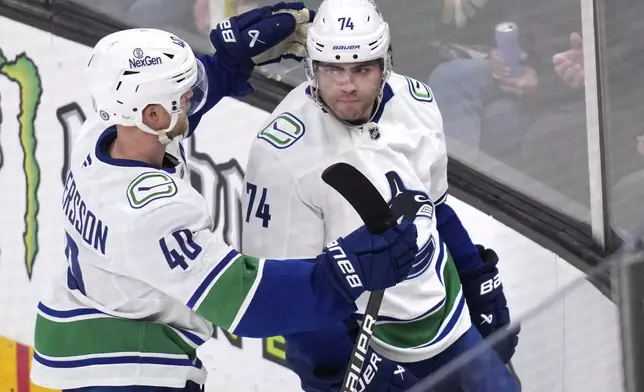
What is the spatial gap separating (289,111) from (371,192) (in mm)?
352

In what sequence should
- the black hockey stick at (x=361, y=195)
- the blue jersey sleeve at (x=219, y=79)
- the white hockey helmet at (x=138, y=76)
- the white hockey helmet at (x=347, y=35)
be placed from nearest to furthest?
the black hockey stick at (x=361, y=195) → the white hockey helmet at (x=138, y=76) → the white hockey helmet at (x=347, y=35) → the blue jersey sleeve at (x=219, y=79)

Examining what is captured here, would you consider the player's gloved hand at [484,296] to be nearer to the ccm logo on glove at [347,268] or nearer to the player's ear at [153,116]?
the ccm logo on glove at [347,268]

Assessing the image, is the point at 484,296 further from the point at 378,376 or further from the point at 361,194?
the point at 361,194

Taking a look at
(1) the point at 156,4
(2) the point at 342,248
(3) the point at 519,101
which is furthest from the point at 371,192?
(1) the point at 156,4

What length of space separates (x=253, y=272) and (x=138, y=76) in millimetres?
323

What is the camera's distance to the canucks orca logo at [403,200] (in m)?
1.66

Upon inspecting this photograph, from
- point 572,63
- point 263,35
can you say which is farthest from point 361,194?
point 572,63

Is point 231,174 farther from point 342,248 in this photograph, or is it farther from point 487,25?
point 342,248

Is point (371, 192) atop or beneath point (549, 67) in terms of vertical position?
Answer: atop

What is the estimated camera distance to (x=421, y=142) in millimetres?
1753

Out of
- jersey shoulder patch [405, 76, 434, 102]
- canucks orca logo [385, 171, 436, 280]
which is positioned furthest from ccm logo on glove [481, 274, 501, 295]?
jersey shoulder patch [405, 76, 434, 102]

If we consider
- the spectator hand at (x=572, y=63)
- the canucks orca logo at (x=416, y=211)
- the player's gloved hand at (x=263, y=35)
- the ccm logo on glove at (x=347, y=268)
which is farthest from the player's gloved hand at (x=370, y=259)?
the spectator hand at (x=572, y=63)

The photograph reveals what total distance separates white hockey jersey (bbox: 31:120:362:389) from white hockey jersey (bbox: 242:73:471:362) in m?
0.14

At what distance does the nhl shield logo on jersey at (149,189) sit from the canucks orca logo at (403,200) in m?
0.36
